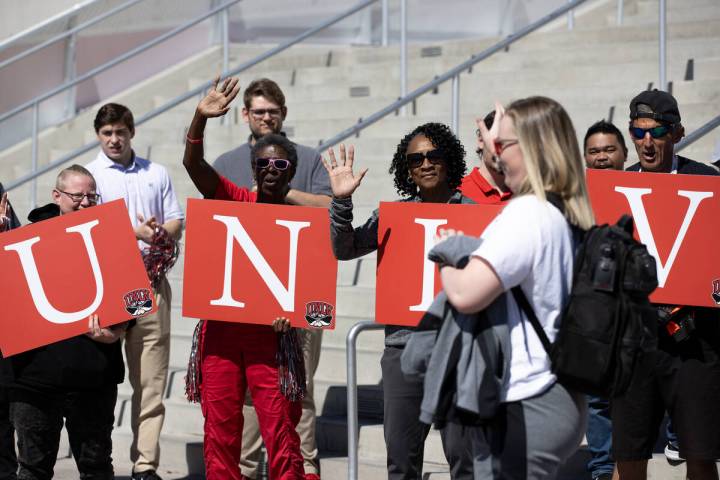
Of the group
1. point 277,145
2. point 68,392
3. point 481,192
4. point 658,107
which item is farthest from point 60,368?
point 658,107

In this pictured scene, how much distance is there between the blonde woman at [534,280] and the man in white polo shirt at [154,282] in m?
3.40

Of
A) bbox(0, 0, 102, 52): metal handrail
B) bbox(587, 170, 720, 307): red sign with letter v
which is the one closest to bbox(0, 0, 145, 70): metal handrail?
bbox(0, 0, 102, 52): metal handrail

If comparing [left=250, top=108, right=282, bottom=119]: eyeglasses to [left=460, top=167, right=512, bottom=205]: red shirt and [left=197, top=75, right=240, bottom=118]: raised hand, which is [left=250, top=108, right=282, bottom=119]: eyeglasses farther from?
[left=460, top=167, right=512, bottom=205]: red shirt

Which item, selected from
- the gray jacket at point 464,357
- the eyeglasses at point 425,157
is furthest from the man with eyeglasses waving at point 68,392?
the gray jacket at point 464,357

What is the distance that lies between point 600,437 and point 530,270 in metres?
2.49

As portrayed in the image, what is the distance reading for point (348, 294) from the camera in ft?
26.5

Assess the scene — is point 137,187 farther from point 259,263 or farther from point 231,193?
point 259,263

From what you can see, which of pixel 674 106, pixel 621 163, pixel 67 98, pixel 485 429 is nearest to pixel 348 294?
pixel 621 163

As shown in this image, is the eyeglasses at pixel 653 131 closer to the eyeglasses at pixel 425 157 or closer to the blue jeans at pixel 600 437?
the eyeglasses at pixel 425 157

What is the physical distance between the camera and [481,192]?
5.15 m

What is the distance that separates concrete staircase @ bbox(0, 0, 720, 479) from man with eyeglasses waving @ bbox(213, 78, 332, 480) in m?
0.34

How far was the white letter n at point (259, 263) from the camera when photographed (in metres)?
5.40

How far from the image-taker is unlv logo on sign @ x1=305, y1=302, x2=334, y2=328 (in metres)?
5.38

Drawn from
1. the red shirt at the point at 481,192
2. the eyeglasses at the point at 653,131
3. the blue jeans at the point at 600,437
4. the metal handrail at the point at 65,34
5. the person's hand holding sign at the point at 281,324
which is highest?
the metal handrail at the point at 65,34
